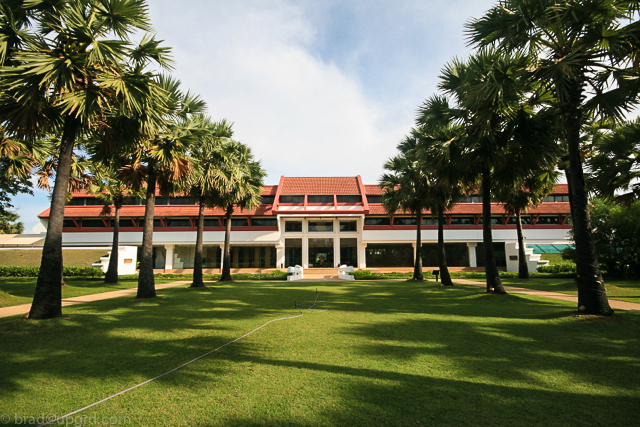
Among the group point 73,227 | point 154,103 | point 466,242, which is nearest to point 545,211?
point 466,242

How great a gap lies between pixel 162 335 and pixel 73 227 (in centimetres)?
3876

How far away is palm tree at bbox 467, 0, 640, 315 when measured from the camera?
7.62 metres

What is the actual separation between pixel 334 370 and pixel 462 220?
1417 inches

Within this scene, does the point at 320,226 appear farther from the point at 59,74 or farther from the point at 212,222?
the point at 59,74

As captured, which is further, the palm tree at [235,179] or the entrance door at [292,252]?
the entrance door at [292,252]

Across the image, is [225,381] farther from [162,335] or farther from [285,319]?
[285,319]

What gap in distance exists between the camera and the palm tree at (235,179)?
18891 millimetres

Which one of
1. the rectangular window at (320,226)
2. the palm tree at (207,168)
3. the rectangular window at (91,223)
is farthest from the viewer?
the rectangular window at (91,223)

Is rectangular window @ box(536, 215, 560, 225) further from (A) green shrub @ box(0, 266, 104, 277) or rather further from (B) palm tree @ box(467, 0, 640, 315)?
(A) green shrub @ box(0, 266, 104, 277)

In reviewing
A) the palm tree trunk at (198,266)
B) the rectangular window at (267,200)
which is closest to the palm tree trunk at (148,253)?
the palm tree trunk at (198,266)

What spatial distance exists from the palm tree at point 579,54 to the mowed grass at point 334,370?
61.8 inches

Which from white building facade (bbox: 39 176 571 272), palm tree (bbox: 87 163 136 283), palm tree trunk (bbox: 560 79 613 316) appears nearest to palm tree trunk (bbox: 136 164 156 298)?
palm tree (bbox: 87 163 136 283)

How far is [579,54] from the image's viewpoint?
7.64 meters

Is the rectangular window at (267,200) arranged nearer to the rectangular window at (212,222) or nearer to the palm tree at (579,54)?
the rectangular window at (212,222)
